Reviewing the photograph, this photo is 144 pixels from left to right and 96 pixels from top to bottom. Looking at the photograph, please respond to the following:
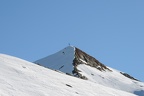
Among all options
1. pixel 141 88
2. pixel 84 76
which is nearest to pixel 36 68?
pixel 84 76

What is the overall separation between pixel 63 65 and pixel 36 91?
167 feet

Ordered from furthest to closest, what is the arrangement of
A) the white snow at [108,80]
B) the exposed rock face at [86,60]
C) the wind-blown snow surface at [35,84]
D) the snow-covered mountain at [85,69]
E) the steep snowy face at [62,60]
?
the exposed rock face at [86,60]
the steep snowy face at [62,60]
the white snow at [108,80]
the snow-covered mountain at [85,69]
the wind-blown snow surface at [35,84]

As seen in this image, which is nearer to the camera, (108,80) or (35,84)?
(35,84)

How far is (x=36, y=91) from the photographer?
3734cm

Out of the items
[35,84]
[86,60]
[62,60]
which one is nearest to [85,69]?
[62,60]

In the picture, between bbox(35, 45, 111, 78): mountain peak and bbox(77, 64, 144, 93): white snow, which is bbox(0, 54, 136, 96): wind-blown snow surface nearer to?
bbox(77, 64, 144, 93): white snow

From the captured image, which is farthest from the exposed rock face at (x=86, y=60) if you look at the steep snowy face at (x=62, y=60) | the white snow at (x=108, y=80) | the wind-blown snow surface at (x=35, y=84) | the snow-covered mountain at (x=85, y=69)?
the wind-blown snow surface at (x=35, y=84)

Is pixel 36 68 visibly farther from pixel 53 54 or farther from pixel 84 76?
pixel 53 54

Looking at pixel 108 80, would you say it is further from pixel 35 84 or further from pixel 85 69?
pixel 35 84

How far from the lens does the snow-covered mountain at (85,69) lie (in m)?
81.8

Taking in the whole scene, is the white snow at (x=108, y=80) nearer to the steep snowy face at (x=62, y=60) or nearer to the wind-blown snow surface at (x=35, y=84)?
the steep snowy face at (x=62, y=60)

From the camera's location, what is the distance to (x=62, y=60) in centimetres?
9312

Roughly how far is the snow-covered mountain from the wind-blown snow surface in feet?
90.9

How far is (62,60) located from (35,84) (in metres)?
53.2
